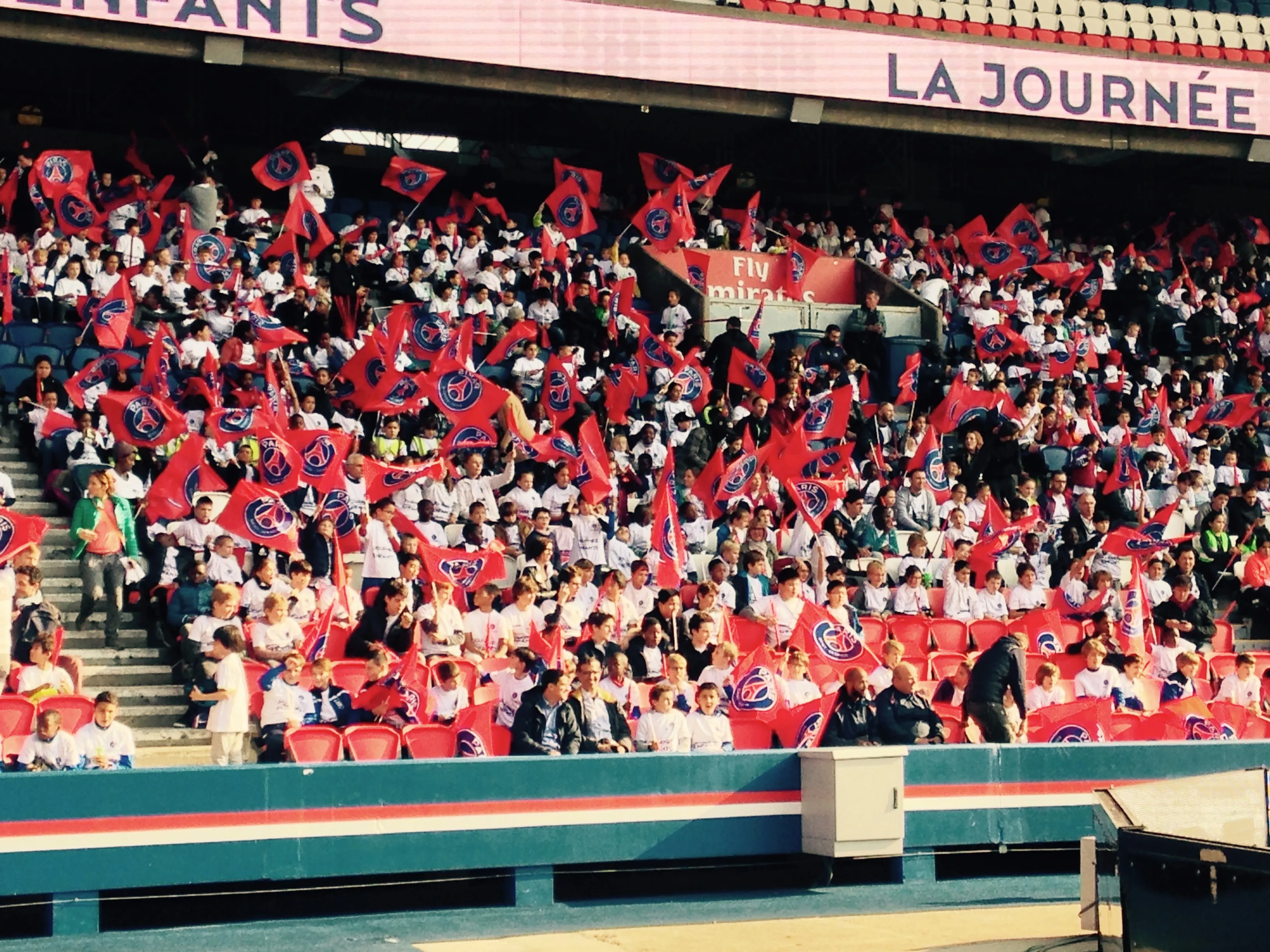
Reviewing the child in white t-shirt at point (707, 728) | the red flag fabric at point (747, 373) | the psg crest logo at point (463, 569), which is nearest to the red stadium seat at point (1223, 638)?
the red flag fabric at point (747, 373)

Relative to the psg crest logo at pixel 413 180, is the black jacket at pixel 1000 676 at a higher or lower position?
lower

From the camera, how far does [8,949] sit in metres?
10.6

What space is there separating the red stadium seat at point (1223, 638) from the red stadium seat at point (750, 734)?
706 cm

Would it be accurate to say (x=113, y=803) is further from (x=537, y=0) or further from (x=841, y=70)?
(x=841, y=70)

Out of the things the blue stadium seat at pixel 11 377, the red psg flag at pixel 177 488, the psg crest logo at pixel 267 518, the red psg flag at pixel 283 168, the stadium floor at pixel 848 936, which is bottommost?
the stadium floor at pixel 848 936

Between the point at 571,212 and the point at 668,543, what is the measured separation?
792 cm

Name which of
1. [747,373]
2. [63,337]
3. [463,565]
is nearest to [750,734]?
[463,565]

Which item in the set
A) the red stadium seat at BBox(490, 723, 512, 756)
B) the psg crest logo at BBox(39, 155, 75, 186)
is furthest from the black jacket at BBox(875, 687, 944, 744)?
the psg crest logo at BBox(39, 155, 75, 186)

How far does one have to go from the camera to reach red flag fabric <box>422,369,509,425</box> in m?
18.3

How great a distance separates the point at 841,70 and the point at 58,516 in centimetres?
1243

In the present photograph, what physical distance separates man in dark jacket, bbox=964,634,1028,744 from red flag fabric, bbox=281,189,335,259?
10211 millimetres

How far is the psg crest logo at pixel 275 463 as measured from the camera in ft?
53.9

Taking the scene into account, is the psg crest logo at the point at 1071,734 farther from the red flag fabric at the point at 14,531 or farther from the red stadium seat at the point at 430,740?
the red flag fabric at the point at 14,531

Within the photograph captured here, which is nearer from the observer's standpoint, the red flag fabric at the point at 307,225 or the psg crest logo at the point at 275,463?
the psg crest logo at the point at 275,463
